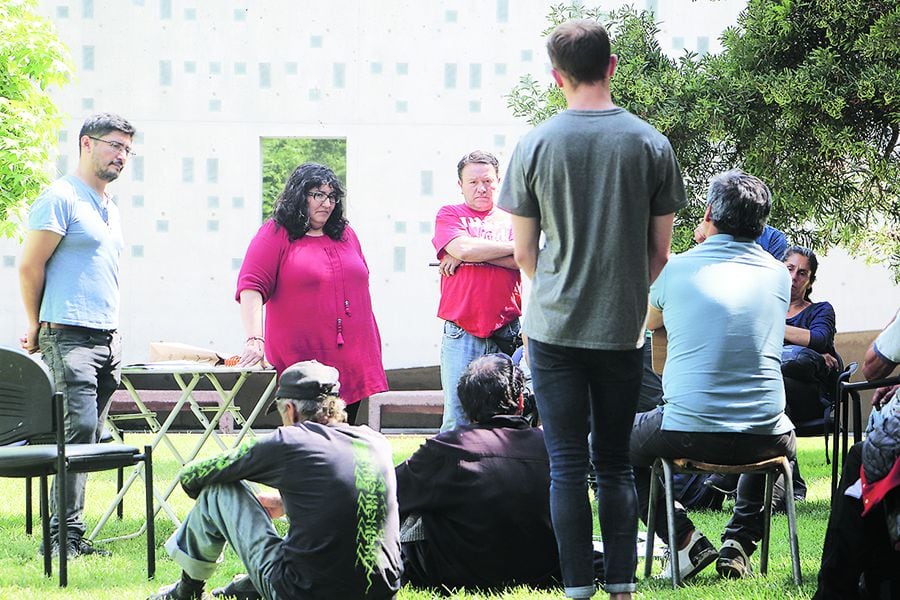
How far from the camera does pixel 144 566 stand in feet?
15.5

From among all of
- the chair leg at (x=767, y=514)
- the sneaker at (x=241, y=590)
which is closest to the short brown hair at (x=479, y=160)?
the chair leg at (x=767, y=514)

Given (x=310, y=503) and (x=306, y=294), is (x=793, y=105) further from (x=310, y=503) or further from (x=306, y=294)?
(x=310, y=503)

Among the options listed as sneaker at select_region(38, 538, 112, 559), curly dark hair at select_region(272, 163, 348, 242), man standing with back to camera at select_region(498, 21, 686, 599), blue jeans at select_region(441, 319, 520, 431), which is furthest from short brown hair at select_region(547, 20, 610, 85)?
sneaker at select_region(38, 538, 112, 559)

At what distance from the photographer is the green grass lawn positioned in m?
4.04

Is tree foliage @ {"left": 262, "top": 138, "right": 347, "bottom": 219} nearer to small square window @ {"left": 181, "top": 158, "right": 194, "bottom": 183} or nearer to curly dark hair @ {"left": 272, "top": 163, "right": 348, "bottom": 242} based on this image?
small square window @ {"left": 181, "top": 158, "right": 194, "bottom": 183}

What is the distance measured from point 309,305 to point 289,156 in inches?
329

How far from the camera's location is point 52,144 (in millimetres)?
12453

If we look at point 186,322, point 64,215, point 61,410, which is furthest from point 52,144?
point 61,410

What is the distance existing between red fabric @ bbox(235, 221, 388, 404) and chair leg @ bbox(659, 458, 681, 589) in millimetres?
1687

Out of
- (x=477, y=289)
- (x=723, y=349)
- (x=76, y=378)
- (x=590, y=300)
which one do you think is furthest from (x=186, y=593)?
(x=477, y=289)

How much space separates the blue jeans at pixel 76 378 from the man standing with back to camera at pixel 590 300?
2435 millimetres

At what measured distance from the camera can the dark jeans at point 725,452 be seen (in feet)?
13.1

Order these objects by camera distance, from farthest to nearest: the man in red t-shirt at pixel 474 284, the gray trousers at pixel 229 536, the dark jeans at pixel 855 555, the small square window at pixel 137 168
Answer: the small square window at pixel 137 168 → the man in red t-shirt at pixel 474 284 → the gray trousers at pixel 229 536 → the dark jeans at pixel 855 555

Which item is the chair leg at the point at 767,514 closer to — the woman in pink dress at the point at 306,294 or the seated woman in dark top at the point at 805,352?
the seated woman in dark top at the point at 805,352
